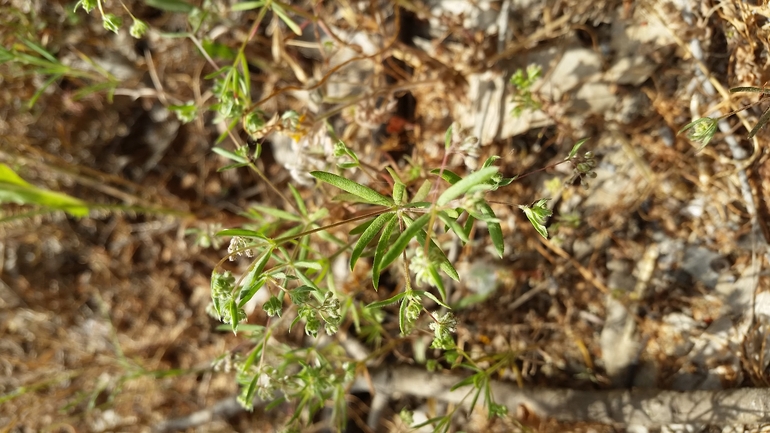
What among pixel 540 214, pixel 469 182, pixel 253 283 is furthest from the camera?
pixel 253 283

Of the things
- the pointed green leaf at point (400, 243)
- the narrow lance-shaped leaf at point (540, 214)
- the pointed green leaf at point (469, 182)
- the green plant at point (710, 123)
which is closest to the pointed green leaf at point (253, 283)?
the pointed green leaf at point (400, 243)

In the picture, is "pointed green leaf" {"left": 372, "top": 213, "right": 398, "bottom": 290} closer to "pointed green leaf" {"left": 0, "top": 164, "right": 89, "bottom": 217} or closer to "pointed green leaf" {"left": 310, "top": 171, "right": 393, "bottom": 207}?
"pointed green leaf" {"left": 310, "top": 171, "right": 393, "bottom": 207}

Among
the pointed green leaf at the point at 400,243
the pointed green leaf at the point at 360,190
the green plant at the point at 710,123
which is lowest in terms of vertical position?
the pointed green leaf at the point at 400,243

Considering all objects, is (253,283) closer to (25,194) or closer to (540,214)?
(540,214)

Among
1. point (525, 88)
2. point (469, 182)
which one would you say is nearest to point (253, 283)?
point (469, 182)

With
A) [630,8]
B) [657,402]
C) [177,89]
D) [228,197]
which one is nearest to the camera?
[657,402]

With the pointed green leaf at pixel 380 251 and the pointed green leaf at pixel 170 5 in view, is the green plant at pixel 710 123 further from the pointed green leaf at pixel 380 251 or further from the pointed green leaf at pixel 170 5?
the pointed green leaf at pixel 170 5

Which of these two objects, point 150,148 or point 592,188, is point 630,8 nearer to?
point 592,188

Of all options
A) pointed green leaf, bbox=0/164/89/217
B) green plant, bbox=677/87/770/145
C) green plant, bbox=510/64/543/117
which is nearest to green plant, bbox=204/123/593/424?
green plant, bbox=677/87/770/145

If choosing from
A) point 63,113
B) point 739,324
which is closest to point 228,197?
point 63,113
